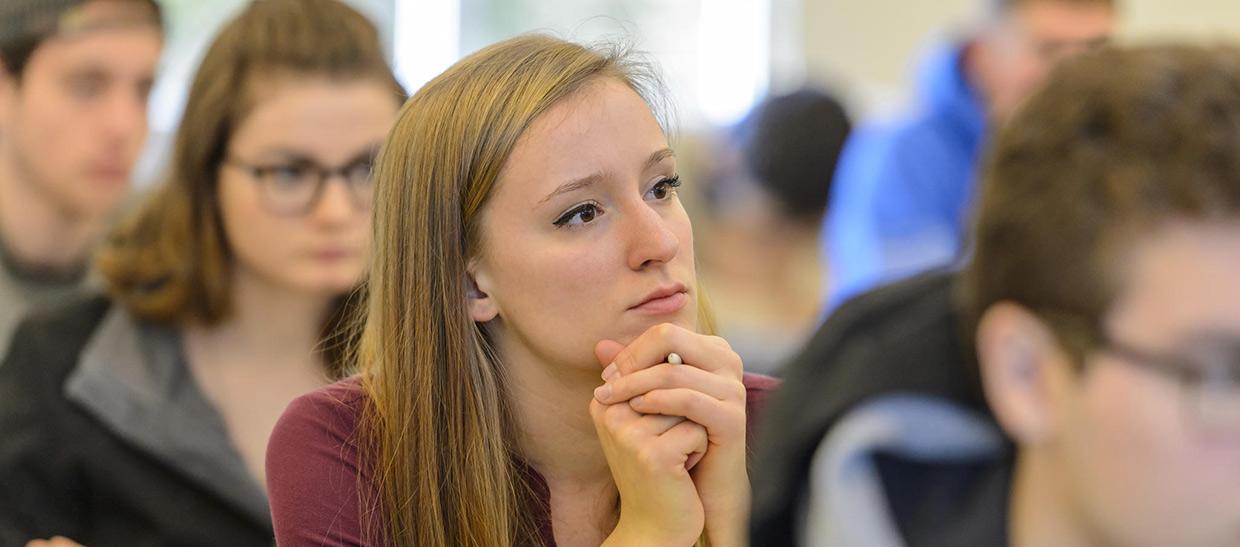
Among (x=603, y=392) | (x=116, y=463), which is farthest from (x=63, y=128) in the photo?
(x=603, y=392)

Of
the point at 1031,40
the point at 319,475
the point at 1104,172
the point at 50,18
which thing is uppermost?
the point at 1104,172

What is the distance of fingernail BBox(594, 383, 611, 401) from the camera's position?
4.91 feet

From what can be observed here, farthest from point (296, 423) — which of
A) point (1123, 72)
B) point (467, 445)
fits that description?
point (1123, 72)

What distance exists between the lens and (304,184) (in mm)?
2277

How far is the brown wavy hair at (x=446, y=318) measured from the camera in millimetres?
1556

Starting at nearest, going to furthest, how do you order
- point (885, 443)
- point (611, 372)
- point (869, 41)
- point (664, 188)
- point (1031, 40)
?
point (885, 443) < point (611, 372) < point (664, 188) < point (1031, 40) < point (869, 41)

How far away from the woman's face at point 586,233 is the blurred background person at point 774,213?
4.27 ft

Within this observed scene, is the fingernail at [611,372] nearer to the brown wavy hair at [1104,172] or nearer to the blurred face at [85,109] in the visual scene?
the brown wavy hair at [1104,172]

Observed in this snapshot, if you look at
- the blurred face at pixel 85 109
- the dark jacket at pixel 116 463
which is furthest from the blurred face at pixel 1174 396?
the blurred face at pixel 85 109

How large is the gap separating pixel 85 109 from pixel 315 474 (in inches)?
57.3

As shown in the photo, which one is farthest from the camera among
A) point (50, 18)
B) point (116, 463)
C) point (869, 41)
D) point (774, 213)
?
point (869, 41)

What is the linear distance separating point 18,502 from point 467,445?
93 centimetres

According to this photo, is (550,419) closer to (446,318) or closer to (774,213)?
(446,318)

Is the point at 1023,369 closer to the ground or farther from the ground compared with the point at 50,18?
farther from the ground
